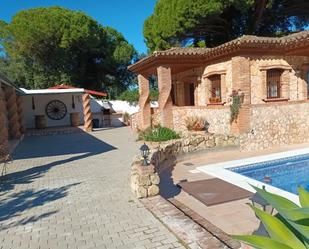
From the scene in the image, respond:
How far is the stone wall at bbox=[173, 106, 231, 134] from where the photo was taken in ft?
43.5

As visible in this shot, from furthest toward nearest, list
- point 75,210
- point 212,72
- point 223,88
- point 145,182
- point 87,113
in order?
point 87,113
point 212,72
point 223,88
point 145,182
point 75,210

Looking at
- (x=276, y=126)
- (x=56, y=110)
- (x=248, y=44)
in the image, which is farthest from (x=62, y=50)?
(x=276, y=126)

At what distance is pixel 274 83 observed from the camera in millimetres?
14664

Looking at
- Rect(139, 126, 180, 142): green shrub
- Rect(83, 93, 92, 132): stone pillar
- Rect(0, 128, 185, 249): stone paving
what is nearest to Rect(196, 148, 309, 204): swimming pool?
Rect(0, 128, 185, 249): stone paving

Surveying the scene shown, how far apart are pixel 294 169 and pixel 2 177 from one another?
9115 millimetres

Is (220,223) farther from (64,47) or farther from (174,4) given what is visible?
(64,47)

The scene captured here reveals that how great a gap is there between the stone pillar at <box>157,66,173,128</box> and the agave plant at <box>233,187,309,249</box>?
43.3ft

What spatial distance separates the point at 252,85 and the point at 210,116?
2389 millimetres

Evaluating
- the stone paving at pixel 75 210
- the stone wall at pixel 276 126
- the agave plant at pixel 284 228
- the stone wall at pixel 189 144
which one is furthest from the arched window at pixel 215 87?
the agave plant at pixel 284 228

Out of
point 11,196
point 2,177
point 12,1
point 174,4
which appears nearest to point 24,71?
point 12,1

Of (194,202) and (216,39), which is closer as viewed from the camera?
(194,202)

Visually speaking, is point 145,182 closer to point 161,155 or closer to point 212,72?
point 161,155

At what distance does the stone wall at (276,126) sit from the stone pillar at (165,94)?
429cm

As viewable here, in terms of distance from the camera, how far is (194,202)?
665 centimetres
